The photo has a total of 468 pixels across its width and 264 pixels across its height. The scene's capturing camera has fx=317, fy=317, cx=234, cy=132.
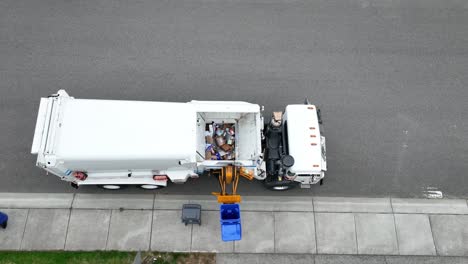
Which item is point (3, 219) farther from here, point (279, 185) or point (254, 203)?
point (279, 185)

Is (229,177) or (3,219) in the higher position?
(229,177)

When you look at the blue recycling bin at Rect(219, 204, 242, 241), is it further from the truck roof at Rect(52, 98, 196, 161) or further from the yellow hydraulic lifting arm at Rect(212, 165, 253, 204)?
the truck roof at Rect(52, 98, 196, 161)

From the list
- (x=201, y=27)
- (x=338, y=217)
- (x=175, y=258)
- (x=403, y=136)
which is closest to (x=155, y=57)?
(x=201, y=27)

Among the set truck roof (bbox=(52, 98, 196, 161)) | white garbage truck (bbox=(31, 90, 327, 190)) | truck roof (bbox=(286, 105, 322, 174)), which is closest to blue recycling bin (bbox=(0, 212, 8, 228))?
white garbage truck (bbox=(31, 90, 327, 190))

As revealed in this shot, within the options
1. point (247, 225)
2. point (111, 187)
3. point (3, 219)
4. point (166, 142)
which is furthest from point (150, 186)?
point (3, 219)

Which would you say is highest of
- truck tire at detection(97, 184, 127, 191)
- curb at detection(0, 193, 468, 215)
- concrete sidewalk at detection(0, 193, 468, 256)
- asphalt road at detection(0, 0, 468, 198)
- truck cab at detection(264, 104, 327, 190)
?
asphalt road at detection(0, 0, 468, 198)

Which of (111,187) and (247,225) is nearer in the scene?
(111,187)
